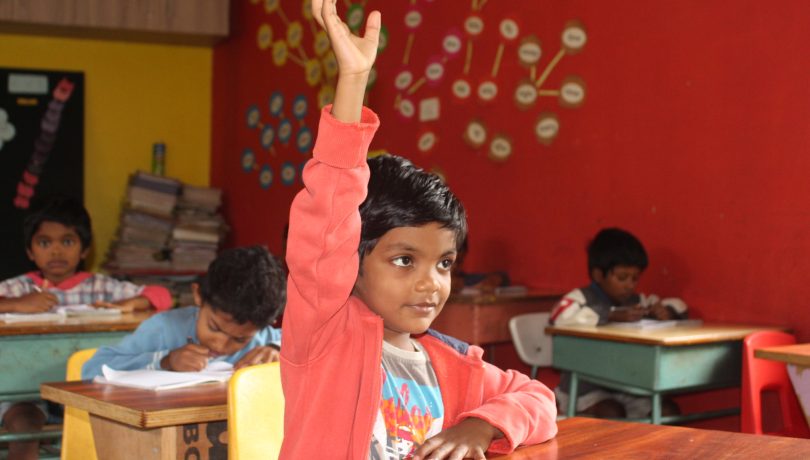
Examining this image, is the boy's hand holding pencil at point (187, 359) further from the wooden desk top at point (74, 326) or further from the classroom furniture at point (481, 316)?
the classroom furniture at point (481, 316)

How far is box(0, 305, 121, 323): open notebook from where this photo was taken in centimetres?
319

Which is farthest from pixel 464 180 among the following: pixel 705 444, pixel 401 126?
pixel 705 444

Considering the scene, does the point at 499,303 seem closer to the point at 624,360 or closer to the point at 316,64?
the point at 624,360

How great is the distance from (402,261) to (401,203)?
0.08m

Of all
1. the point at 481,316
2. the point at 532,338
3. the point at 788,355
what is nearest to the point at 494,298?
the point at 481,316

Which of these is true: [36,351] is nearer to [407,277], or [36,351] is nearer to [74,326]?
[74,326]

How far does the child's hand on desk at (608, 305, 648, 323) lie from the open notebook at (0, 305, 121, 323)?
180 cm

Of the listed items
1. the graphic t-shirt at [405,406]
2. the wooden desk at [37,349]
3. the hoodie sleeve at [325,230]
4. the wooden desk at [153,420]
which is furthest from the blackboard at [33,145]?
the hoodie sleeve at [325,230]

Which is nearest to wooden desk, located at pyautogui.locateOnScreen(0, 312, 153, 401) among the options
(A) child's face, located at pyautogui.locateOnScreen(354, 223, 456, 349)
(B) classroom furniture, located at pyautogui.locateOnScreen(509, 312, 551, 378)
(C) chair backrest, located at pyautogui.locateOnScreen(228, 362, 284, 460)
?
(C) chair backrest, located at pyautogui.locateOnScreen(228, 362, 284, 460)

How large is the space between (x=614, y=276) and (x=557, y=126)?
34.2 inches

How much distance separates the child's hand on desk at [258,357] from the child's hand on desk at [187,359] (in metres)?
0.09

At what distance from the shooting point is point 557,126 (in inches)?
174

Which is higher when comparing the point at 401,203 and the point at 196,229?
the point at 401,203

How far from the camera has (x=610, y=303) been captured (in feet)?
Result: 12.8
